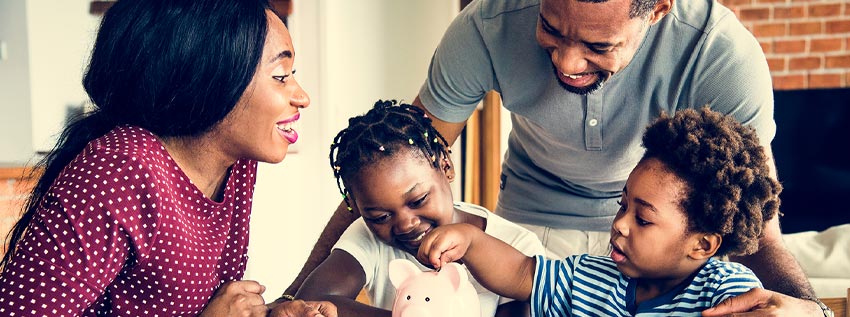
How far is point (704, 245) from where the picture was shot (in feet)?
4.07

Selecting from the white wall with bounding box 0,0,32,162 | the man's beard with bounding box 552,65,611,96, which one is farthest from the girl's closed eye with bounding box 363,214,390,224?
the white wall with bounding box 0,0,32,162

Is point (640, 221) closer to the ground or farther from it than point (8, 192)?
farther from it

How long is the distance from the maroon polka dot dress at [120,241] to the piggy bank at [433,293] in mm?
311

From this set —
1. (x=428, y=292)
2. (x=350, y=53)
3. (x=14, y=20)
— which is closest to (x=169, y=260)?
(x=428, y=292)

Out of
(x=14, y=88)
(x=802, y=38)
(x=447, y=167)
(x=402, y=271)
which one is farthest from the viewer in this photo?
(x=802, y=38)

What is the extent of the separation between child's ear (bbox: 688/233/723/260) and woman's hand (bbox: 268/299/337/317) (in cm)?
54

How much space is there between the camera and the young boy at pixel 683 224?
3.93ft

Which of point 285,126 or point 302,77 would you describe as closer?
point 285,126

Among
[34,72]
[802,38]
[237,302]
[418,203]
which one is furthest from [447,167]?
[802,38]

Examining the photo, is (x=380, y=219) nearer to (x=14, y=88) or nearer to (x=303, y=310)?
(x=303, y=310)

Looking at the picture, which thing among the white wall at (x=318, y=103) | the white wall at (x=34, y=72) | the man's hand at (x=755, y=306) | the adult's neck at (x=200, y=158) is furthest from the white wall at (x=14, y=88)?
the man's hand at (x=755, y=306)

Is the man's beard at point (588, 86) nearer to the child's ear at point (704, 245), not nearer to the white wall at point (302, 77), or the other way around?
the child's ear at point (704, 245)

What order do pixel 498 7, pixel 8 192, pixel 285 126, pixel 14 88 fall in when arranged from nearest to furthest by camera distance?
pixel 285 126 < pixel 498 7 < pixel 8 192 < pixel 14 88

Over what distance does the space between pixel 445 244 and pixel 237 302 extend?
324mm
